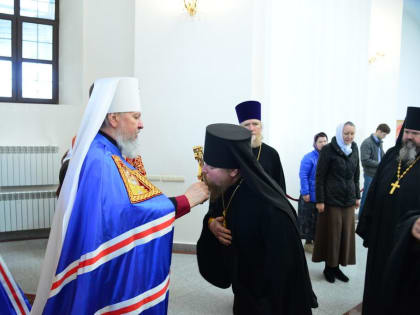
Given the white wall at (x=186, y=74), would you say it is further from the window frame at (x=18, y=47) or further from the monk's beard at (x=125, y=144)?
the monk's beard at (x=125, y=144)

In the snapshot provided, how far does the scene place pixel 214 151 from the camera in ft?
6.19

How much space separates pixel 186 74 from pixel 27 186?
130 inches

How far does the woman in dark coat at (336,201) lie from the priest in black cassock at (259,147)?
3.16 ft

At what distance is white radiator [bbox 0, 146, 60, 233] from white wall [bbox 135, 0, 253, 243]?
186 centimetres

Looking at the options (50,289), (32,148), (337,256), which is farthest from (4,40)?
(337,256)

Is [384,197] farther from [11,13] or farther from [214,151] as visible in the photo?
[11,13]

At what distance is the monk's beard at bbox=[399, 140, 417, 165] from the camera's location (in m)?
3.26

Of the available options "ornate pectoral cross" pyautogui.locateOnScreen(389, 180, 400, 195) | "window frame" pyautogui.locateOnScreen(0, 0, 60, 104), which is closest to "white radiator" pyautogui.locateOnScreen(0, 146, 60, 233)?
"window frame" pyautogui.locateOnScreen(0, 0, 60, 104)

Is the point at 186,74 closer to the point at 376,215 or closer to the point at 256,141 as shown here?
the point at 256,141

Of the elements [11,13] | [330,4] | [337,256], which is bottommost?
[337,256]

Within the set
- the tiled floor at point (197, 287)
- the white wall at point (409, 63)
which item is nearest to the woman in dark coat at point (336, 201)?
the tiled floor at point (197, 287)

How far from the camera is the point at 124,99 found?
2.39m

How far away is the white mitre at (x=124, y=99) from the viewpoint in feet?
7.80

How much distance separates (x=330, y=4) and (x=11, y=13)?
623 centimetres
